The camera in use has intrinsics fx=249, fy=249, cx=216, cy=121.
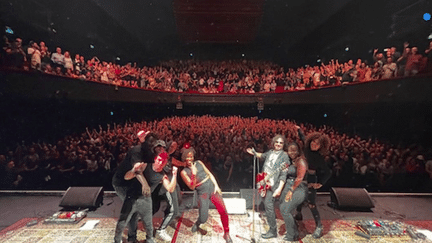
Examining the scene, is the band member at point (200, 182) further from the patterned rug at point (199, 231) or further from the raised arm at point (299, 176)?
the raised arm at point (299, 176)

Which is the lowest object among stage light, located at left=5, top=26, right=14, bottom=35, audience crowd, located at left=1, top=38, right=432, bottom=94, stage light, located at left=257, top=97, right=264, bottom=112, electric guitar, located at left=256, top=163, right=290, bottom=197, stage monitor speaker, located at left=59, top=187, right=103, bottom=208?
stage monitor speaker, located at left=59, top=187, right=103, bottom=208

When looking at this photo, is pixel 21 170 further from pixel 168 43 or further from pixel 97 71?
pixel 168 43

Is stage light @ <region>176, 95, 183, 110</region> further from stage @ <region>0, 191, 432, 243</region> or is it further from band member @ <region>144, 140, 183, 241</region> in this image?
stage @ <region>0, 191, 432, 243</region>

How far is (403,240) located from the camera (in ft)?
13.9

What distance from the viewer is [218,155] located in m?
6.13

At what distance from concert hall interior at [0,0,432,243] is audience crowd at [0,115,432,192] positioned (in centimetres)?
3

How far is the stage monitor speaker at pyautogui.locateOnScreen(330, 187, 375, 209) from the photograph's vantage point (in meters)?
5.40

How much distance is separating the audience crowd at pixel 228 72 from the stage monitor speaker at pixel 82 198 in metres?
2.60

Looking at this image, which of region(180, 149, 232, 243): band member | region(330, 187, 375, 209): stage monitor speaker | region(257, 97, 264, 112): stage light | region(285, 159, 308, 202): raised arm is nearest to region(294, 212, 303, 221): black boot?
region(330, 187, 375, 209): stage monitor speaker

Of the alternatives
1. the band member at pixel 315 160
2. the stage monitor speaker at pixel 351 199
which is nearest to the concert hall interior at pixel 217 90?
the stage monitor speaker at pixel 351 199

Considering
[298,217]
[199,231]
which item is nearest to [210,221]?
[199,231]

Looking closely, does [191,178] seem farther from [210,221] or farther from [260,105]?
[260,105]

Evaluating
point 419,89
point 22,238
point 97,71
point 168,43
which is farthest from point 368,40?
point 22,238

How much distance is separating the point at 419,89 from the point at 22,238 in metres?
8.72
